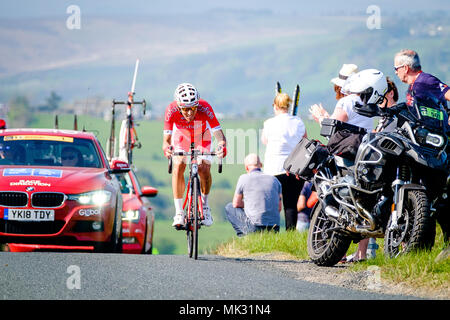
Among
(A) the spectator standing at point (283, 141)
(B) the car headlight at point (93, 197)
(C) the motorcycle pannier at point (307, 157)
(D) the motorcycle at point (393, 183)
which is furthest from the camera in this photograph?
(A) the spectator standing at point (283, 141)

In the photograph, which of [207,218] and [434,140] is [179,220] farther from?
[434,140]

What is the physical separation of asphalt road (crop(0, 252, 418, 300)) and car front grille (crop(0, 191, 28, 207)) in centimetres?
75

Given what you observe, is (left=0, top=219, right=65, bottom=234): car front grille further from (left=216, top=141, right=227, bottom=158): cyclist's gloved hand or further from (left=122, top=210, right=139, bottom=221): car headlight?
(left=122, top=210, right=139, bottom=221): car headlight

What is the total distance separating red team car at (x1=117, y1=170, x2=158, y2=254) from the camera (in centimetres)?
1706

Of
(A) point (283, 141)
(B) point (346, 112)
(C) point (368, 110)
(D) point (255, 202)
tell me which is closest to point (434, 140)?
(C) point (368, 110)

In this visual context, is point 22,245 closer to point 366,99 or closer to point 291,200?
point 291,200

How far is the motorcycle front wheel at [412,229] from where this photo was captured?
9.24 meters

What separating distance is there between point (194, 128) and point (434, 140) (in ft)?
13.2

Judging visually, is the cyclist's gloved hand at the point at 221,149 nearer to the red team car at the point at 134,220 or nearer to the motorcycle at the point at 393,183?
the motorcycle at the point at 393,183

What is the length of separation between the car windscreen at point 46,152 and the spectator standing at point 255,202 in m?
2.11

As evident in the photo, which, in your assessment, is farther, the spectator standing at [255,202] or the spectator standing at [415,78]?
the spectator standing at [255,202]

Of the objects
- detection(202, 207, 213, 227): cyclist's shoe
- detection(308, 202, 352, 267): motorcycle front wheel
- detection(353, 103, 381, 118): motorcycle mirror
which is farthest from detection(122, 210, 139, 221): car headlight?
detection(353, 103, 381, 118): motorcycle mirror

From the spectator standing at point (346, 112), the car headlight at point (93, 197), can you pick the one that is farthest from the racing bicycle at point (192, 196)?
the spectator standing at point (346, 112)
